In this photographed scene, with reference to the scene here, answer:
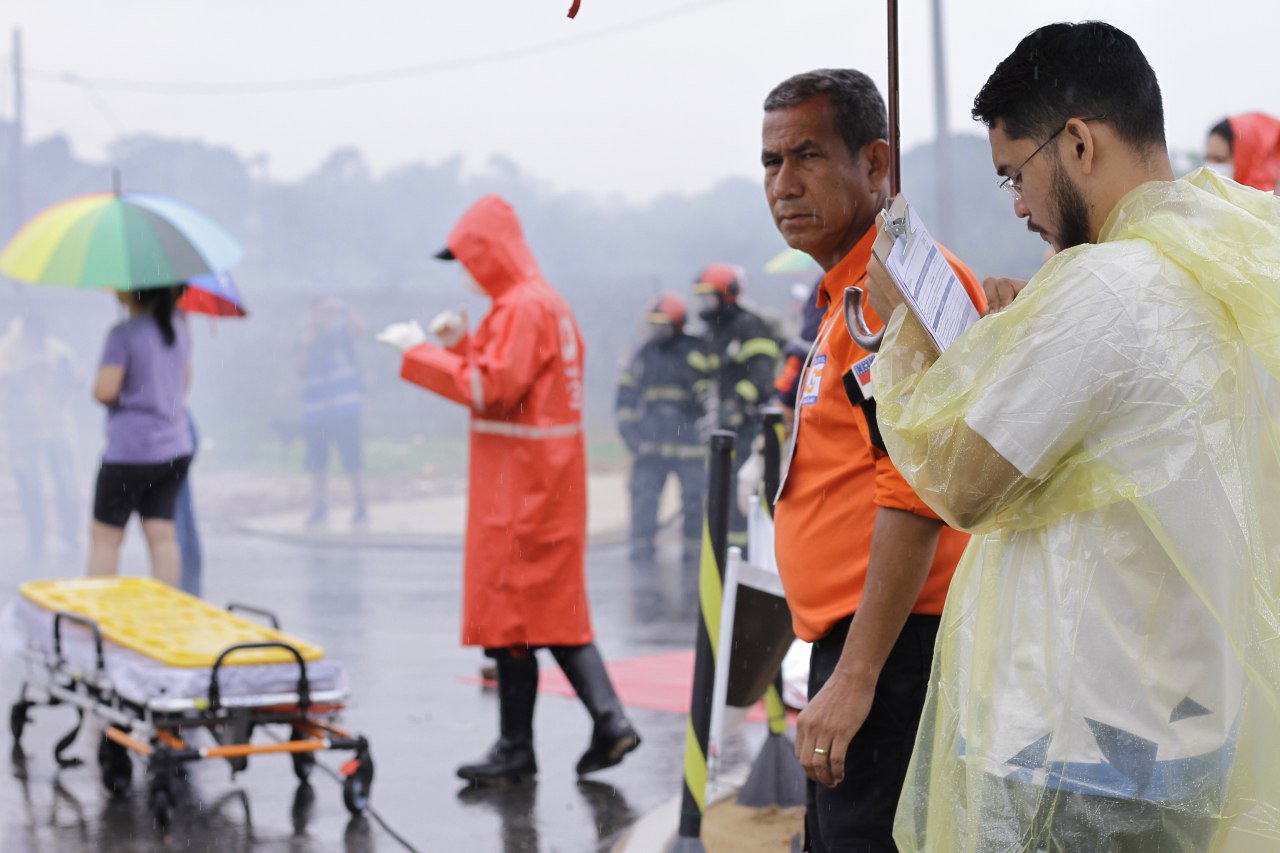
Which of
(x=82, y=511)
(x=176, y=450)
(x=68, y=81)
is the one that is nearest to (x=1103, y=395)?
(x=176, y=450)

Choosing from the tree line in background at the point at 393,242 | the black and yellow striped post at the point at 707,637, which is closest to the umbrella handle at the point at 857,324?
the black and yellow striped post at the point at 707,637

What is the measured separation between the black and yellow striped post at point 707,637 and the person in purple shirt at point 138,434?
3.47 m

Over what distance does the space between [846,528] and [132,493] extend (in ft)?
16.7

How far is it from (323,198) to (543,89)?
5.21 meters

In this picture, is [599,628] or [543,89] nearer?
[599,628]

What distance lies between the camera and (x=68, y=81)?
2625 cm

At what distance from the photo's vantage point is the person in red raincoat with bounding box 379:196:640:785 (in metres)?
5.43

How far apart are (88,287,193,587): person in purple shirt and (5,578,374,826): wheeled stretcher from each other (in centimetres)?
125

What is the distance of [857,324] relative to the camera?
2287 millimetres

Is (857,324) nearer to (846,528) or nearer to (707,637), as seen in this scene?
(846,528)

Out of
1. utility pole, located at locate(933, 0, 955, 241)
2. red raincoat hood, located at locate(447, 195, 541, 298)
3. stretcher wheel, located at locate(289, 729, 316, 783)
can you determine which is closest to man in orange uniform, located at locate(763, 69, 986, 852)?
red raincoat hood, located at locate(447, 195, 541, 298)

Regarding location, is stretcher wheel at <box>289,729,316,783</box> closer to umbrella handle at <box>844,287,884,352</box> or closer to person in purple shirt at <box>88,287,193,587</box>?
person in purple shirt at <box>88,287,193,587</box>

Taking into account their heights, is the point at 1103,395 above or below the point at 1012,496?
above

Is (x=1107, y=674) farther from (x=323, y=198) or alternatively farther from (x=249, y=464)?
(x=323, y=198)
